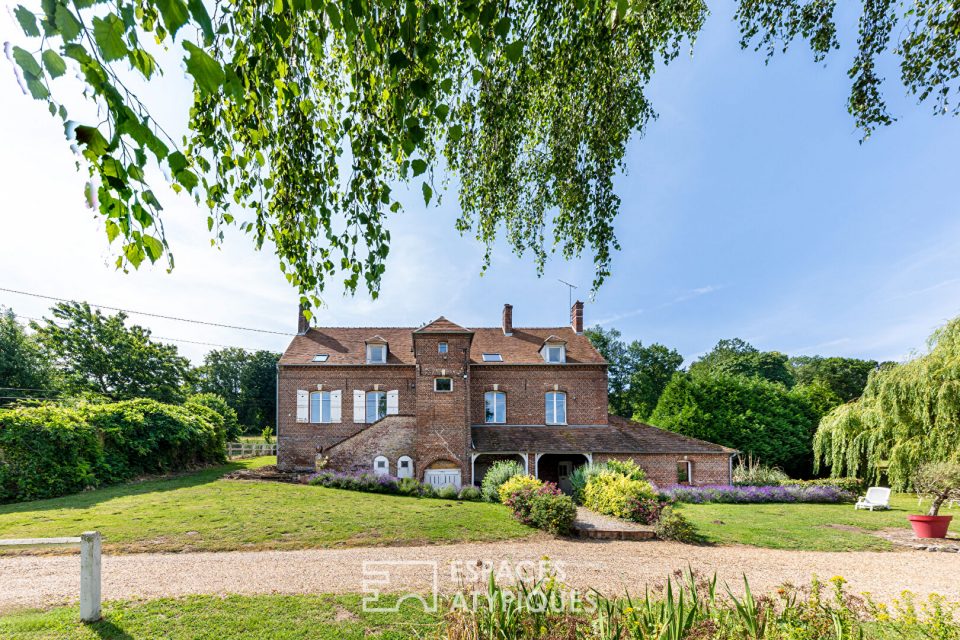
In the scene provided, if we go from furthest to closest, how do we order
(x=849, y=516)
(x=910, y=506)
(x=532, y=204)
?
(x=910, y=506) < (x=849, y=516) < (x=532, y=204)

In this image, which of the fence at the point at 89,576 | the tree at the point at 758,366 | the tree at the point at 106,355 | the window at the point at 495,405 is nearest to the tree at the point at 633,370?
the tree at the point at 758,366

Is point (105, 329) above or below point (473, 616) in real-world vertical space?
above

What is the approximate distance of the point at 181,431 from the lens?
62.0 ft

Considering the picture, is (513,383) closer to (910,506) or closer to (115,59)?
(910,506)

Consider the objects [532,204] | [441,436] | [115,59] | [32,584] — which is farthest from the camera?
[441,436]

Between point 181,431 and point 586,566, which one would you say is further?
point 181,431

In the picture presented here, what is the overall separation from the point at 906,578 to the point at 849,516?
7785 mm

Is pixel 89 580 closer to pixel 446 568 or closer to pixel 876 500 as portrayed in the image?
pixel 446 568

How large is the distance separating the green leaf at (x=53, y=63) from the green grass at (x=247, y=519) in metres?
9.85

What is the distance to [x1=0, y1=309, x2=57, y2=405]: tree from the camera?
1071 inches

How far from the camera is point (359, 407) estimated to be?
2119cm

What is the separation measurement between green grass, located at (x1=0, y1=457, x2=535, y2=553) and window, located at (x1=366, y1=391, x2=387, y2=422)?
5952 mm

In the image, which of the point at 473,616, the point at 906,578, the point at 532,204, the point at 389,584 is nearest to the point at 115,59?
the point at 532,204

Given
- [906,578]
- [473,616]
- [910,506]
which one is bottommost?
[910,506]
